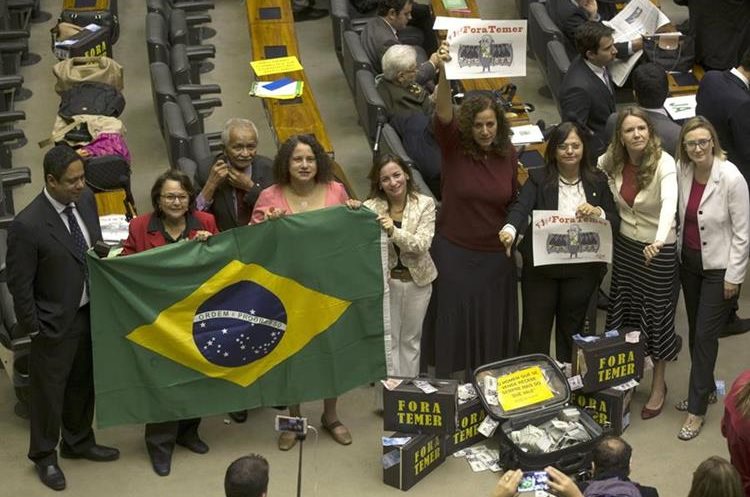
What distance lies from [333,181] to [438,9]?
161 inches

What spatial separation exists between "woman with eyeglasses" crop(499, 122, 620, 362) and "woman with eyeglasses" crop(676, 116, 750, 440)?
0.41 meters

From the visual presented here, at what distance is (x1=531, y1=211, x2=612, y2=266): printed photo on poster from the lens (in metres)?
8.18

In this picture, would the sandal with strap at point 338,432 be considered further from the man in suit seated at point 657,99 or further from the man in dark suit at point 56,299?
the man in suit seated at point 657,99

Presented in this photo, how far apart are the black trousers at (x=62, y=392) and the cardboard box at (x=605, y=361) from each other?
2.56 m

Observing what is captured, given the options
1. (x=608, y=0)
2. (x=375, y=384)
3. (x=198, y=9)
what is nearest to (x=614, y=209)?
(x=375, y=384)

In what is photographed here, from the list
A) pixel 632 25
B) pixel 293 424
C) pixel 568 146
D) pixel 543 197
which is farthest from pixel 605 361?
pixel 632 25

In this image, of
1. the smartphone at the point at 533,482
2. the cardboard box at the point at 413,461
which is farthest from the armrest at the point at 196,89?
the smartphone at the point at 533,482

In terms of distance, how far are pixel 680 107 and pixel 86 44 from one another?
13.2 feet

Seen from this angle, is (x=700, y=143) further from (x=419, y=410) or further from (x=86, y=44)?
(x=86, y=44)

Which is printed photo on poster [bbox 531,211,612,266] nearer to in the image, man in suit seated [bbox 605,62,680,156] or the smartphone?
man in suit seated [bbox 605,62,680,156]

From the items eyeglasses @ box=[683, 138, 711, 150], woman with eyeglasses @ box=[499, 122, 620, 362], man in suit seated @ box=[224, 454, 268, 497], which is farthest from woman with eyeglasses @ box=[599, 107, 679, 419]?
man in suit seated @ box=[224, 454, 268, 497]

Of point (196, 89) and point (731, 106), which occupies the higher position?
point (731, 106)

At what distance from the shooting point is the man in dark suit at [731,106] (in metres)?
9.07

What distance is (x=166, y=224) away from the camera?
781 cm
